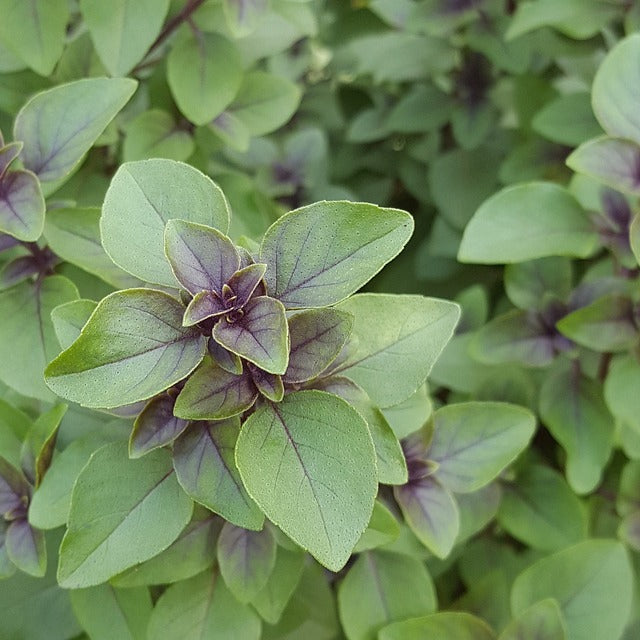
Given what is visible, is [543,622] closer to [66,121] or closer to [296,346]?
[296,346]

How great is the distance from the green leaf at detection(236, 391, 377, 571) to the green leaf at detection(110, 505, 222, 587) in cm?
19

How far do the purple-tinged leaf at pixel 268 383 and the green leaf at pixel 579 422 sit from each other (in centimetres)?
47

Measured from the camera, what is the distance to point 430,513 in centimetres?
68

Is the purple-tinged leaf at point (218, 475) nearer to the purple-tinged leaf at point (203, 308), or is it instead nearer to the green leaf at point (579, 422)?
the purple-tinged leaf at point (203, 308)

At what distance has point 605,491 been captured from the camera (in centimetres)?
98

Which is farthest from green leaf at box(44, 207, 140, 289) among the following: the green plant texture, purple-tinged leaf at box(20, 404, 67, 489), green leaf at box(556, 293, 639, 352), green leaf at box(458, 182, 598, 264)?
green leaf at box(556, 293, 639, 352)

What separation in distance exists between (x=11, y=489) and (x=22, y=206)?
0.78 feet

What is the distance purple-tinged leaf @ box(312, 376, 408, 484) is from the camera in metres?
0.54

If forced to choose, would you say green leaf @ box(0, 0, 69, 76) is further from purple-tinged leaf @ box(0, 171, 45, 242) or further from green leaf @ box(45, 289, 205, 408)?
green leaf @ box(45, 289, 205, 408)

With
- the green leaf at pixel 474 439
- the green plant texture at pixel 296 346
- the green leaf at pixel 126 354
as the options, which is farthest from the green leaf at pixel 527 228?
the green leaf at pixel 126 354

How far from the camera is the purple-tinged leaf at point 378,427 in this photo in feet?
1.77

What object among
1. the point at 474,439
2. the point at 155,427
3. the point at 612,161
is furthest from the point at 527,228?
the point at 155,427

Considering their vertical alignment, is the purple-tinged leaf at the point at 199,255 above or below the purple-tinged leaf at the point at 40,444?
above

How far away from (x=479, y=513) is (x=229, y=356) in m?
0.43
